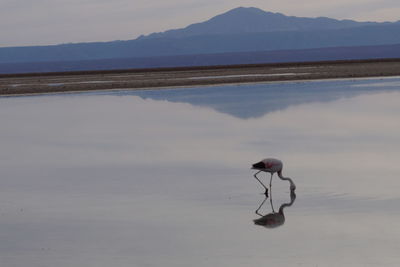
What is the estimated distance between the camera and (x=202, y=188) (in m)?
15.2

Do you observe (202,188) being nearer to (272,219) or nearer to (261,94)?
(272,219)

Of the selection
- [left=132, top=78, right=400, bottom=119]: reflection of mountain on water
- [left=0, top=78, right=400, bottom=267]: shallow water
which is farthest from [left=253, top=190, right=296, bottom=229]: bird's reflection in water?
[left=132, top=78, right=400, bottom=119]: reflection of mountain on water

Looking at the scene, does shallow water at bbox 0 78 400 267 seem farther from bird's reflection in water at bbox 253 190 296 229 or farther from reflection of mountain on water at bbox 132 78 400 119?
reflection of mountain on water at bbox 132 78 400 119

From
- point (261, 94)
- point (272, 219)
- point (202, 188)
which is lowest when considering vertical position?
point (272, 219)

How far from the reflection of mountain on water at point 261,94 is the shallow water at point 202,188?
1056 millimetres

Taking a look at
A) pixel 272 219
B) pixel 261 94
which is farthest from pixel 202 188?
pixel 261 94

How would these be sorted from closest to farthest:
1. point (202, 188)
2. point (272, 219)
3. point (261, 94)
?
point (272, 219), point (202, 188), point (261, 94)

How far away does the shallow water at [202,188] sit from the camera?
1095 centimetres

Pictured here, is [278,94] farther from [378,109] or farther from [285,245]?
[285,245]

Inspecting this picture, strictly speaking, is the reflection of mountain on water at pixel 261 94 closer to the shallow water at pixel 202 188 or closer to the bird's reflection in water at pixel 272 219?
the shallow water at pixel 202 188

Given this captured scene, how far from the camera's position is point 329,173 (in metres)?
16.1

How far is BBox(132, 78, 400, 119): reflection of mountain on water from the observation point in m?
31.0

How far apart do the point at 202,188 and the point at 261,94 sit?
2342 centimetres

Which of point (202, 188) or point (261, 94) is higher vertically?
point (261, 94)
